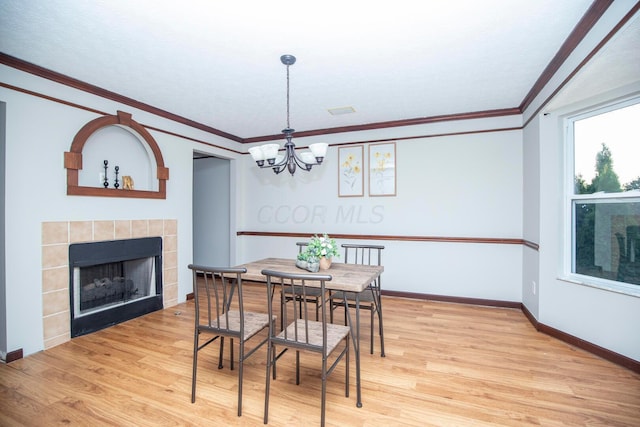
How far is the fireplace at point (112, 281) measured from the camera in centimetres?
298

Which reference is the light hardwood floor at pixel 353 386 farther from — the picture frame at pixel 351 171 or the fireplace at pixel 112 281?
the picture frame at pixel 351 171

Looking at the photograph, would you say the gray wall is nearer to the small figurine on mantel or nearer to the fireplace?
the fireplace

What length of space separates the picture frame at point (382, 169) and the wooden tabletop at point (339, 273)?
1.84m

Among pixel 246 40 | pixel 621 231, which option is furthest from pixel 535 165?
pixel 246 40

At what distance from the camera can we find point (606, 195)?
8.34 ft

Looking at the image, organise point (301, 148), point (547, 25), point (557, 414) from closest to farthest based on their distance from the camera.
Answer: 1. point (557, 414)
2. point (547, 25)
3. point (301, 148)

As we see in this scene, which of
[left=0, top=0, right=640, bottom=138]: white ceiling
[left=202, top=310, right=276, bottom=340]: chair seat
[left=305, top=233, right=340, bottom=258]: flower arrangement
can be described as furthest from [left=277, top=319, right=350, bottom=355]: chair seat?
[left=0, top=0, right=640, bottom=138]: white ceiling

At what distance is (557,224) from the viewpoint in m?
2.90

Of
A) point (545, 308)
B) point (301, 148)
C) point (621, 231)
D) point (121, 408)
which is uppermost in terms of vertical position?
point (301, 148)

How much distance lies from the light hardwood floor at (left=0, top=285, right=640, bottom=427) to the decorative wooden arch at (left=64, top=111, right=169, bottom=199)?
145 cm

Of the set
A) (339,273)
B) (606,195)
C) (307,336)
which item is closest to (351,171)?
(339,273)

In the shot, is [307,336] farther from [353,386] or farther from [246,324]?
[353,386]

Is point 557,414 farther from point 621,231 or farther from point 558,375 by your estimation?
point 621,231

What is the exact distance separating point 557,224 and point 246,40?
3.20 meters
